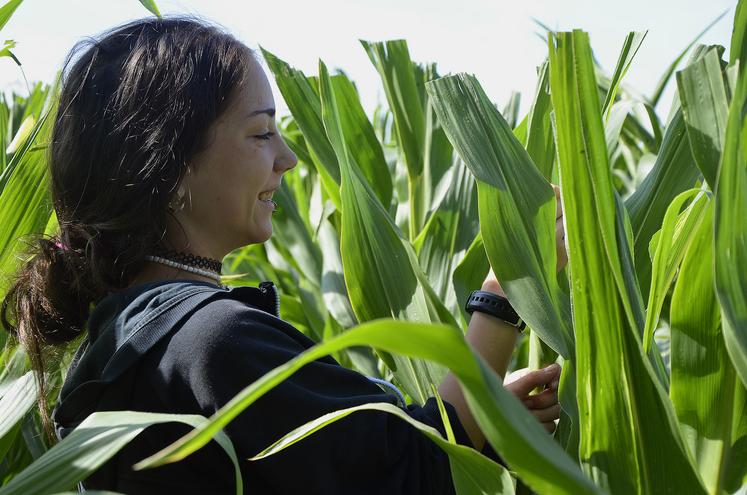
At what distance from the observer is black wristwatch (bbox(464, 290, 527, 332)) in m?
0.78

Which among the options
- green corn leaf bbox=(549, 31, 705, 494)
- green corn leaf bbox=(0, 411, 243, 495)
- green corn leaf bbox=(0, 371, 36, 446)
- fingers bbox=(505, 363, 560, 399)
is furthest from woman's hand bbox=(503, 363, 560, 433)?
green corn leaf bbox=(0, 371, 36, 446)

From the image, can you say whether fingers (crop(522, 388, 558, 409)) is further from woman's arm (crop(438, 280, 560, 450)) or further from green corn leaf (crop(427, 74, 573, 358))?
green corn leaf (crop(427, 74, 573, 358))

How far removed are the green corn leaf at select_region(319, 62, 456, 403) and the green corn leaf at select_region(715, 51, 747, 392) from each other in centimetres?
34

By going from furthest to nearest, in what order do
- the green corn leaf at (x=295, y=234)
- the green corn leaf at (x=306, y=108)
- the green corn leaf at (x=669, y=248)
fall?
the green corn leaf at (x=295, y=234) < the green corn leaf at (x=306, y=108) < the green corn leaf at (x=669, y=248)

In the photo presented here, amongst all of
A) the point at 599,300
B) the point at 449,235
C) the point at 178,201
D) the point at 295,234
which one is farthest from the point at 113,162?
the point at 295,234

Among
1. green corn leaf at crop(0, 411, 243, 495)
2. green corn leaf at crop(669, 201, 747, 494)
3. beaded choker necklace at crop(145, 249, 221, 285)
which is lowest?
beaded choker necklace at crop(145, 249, 221, 285)

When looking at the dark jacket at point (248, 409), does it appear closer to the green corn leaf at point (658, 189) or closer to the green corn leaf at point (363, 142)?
the green corn leaf at point (658, 189)

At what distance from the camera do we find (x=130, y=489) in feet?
2.39

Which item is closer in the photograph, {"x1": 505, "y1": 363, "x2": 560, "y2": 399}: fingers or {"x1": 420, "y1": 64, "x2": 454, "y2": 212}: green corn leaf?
{"x1": 505, "y1": 363, "x2": 560, "y2": 399}: fingers

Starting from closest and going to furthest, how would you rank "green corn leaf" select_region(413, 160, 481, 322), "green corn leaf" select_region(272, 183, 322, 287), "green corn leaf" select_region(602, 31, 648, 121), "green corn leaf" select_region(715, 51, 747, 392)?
"green corn leaf" select_region(715, 51, 747, 392) < "green corn leaf" select_region(602, 31, 648, 121) < "green corn leaf" select_region(413, 160, 481, 322) < "green corn leaf" select_region(272, 183, 322, 287)

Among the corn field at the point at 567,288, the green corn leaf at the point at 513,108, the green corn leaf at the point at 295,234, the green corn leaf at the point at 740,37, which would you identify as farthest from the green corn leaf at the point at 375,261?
the green corn leaf at the point at 295,234

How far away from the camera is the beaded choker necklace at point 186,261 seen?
2.86 feet

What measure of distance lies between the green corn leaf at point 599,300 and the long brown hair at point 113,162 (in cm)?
47

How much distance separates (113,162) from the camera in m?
0.90
